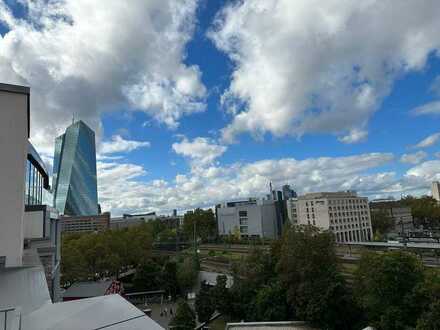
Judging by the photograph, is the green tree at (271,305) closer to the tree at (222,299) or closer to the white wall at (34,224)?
the tree at (222,299)

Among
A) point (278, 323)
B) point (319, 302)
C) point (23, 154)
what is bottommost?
point (278, 323)

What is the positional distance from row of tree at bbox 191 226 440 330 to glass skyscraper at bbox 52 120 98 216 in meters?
93.4

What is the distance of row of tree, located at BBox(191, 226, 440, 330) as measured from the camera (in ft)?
45.7

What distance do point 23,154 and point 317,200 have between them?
59.3 metres

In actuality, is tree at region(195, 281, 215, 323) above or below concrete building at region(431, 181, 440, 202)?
below

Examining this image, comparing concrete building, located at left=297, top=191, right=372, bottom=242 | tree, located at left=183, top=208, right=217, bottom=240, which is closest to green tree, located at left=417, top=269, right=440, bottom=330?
concrete building, located at left=297, top=191, right=372, bottom=242

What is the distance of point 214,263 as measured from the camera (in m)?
36.6

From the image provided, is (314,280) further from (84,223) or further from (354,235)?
(84,223)

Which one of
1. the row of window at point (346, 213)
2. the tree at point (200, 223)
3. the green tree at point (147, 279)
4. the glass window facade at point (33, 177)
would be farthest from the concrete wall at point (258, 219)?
the glass window facade at point (33, 177)

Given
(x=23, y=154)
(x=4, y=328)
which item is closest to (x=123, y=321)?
(x=4, y=328)

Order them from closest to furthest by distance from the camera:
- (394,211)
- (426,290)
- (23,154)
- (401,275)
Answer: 1. (23,154)
2. (426,290)
3. (401,275)
4. (394,211)

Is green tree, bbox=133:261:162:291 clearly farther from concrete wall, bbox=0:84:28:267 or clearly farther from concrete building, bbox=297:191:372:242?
concrete building, bbox=297:191:372:242

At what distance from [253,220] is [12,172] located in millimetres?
62132

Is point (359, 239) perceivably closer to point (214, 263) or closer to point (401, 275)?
point (214, 263)
